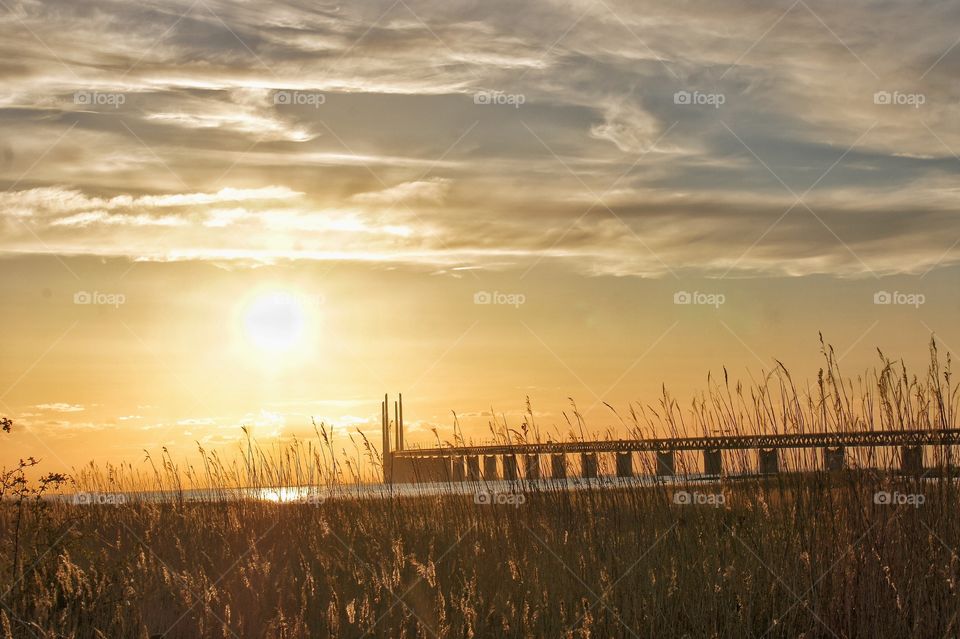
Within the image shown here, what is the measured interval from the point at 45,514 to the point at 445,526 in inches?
193

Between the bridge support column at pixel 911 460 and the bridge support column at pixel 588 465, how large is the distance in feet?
13.1

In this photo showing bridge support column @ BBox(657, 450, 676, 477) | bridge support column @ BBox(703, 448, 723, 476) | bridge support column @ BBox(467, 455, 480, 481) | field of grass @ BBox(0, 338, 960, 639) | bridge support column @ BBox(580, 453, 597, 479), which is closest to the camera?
field of grass @ BBox(0, 338, 960, 639)

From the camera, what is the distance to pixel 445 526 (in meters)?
11.3

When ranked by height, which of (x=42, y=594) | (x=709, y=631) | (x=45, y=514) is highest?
(x=45, y=514)

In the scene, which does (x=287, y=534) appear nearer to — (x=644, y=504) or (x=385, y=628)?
(x=644, y=504)

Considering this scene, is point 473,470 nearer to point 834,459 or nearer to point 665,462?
point 665,462

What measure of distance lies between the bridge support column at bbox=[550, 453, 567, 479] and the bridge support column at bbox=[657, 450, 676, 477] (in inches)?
45.0

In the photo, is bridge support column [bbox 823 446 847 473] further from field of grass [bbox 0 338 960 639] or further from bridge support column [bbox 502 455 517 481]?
bridge support column [bbox 502 455 517 481]

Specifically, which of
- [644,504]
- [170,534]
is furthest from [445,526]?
[170,534]

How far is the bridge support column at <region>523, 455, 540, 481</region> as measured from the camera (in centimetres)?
1149

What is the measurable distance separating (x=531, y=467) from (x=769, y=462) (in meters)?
3.18

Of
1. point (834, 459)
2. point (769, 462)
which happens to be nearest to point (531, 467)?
point (769, 462)

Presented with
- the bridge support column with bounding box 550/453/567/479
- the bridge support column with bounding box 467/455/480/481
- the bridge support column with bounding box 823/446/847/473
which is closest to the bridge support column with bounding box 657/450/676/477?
the bridge support column with bounding box 550/453/567/479

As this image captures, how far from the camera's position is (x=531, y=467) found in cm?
1165
